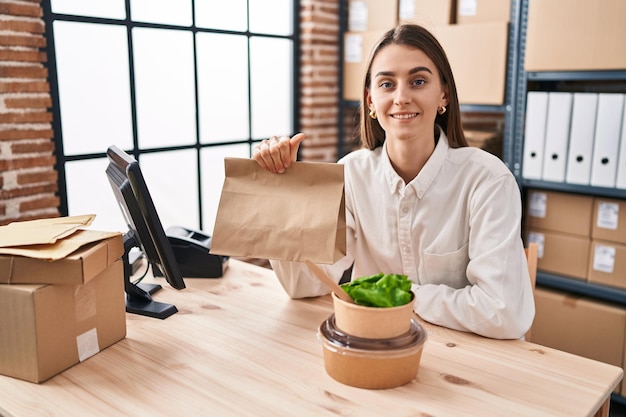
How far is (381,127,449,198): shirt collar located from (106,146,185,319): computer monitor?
0.61 m

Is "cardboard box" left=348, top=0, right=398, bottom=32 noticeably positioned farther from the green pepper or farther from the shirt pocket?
the green pepper

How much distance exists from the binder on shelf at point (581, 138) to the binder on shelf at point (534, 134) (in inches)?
4.7

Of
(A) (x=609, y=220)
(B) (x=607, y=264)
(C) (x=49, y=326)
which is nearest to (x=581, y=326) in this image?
(B) (x=607, y=264)

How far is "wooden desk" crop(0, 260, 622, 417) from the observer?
1061 mm

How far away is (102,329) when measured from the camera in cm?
130

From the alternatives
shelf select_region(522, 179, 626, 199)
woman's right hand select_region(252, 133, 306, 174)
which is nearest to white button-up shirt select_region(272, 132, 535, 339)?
woman's right hand select_region(252, 133, 306, 174)

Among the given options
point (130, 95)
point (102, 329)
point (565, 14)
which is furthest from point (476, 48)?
point (102, 329)

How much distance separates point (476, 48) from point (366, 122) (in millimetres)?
1247

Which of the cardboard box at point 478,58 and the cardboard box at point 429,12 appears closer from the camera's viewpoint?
the cardboard box at point 478,58

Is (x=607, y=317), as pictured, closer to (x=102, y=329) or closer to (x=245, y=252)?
(x=245, y=252)

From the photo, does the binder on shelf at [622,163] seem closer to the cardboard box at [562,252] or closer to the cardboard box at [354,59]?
the cardboard box at [562,252]

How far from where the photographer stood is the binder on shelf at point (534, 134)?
2.53 meters

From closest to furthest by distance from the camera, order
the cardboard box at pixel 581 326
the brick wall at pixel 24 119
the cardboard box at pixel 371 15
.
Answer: the brick wall at pixel 24 119 → the cardboard box at pixel 581 326 → the cardboard box at pixel 371 15

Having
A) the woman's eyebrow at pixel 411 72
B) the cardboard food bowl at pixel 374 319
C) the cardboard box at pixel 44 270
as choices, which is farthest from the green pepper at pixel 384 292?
the woman's eyebrow at pixel 411 72
